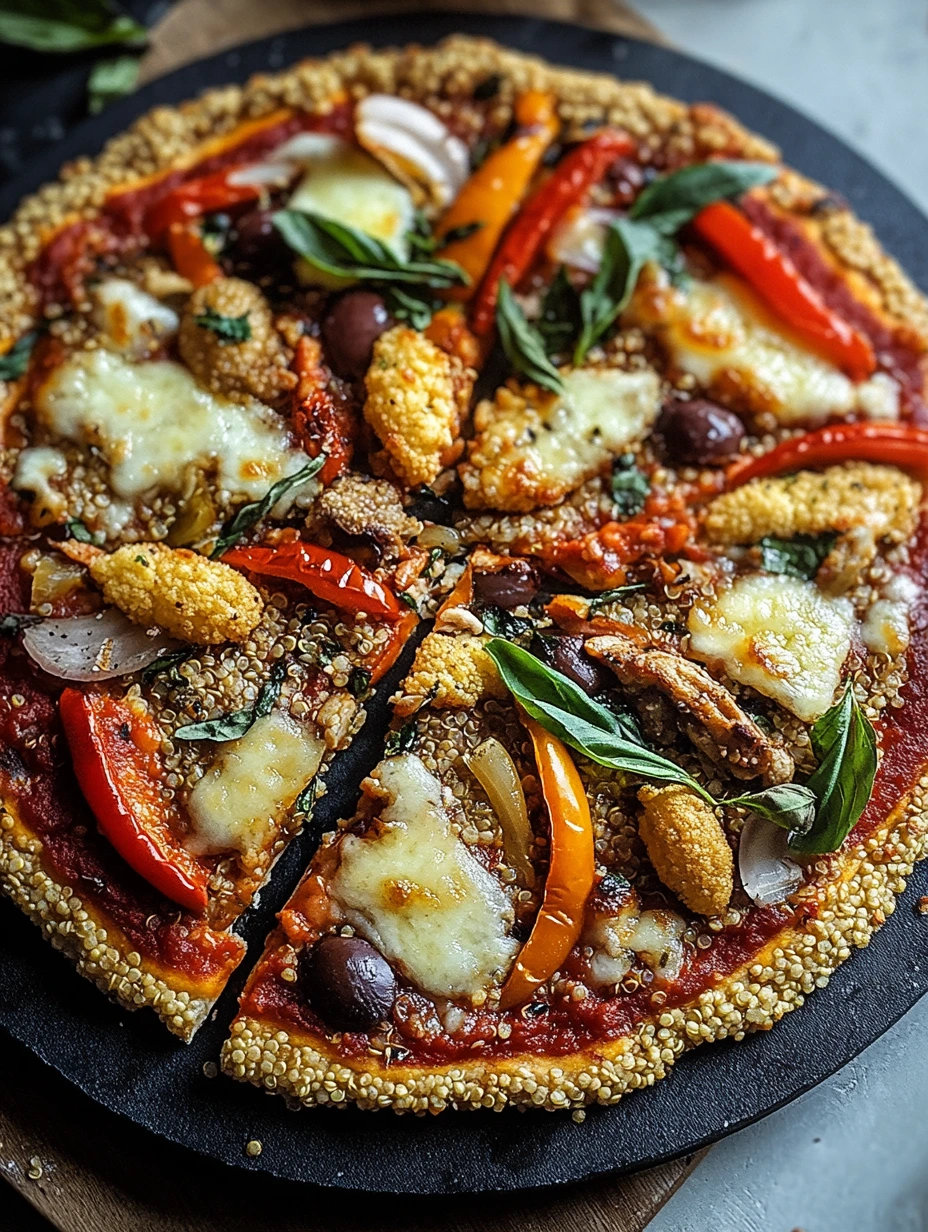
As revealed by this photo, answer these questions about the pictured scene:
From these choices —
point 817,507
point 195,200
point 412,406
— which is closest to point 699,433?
point 817,507

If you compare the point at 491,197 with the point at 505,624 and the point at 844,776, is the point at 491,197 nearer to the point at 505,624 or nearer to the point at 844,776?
the point at 505,624

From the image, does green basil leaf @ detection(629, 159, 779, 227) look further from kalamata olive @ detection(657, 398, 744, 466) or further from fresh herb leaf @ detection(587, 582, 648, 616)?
fresh herb leaf @ detection(587, 582, 648, 616)

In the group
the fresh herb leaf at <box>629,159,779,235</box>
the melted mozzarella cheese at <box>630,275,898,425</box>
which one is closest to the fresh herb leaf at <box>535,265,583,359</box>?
the melted mozzarella cheese at <box>630,275,898,425</box>

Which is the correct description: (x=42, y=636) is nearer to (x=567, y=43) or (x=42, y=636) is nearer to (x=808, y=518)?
(x=808, y=518)

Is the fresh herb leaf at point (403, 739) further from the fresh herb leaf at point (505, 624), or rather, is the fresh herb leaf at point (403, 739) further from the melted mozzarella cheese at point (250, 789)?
the fresh herb leaf at point (505, 624)

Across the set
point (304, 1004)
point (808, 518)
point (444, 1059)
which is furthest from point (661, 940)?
point (808, 518)

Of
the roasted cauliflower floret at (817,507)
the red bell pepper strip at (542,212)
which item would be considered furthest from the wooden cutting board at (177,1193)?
the red bell pepper strip at (542,212)

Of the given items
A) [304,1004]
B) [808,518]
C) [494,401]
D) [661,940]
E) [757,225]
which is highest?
[757,225]

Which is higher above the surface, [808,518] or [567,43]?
[567,43]
